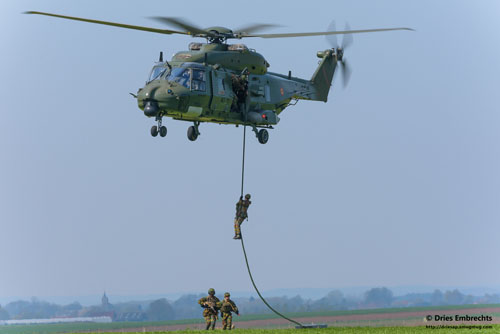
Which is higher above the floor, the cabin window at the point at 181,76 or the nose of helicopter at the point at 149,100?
the cabin window at the point at 181,76

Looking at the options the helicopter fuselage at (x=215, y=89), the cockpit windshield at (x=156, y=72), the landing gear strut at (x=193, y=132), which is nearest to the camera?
the helicopter fuselage at (x=215, y=89)

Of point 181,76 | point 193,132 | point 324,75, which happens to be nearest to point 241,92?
point 193,132

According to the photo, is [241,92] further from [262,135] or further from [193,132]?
[193,132]

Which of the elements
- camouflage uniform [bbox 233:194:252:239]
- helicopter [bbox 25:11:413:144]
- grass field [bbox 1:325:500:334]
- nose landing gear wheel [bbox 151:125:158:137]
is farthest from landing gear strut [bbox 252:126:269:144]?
grass field [bbox 1:325:500:334]

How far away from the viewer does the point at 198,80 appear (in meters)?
44.8

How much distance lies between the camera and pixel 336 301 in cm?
9650

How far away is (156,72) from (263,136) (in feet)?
18.7

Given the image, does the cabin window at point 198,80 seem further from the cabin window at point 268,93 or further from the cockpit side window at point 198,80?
the cabin window at point 268,93

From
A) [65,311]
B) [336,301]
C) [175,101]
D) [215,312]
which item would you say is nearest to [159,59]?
[175,101]

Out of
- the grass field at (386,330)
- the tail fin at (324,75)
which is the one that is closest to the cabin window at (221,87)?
the tail fin at (324,75)

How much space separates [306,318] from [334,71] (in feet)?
110

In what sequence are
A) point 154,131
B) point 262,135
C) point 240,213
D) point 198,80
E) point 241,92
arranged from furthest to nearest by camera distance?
point 262,135 → point 241,92 → point 198,80 → point 154,131 → point 240,213

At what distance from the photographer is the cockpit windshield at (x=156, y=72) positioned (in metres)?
44.8

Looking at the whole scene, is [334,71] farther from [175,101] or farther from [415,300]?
[415,300]
